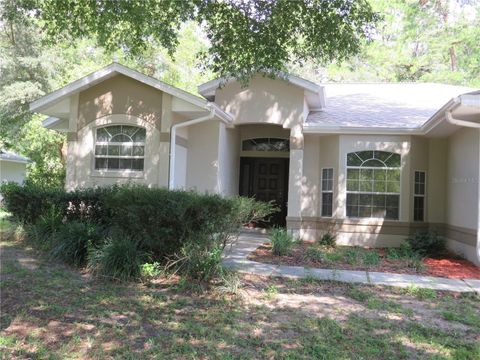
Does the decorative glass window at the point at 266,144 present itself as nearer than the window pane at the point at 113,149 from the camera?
No

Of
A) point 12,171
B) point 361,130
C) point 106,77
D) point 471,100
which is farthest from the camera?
point 12,171

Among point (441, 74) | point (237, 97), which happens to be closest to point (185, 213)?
point (237, 97)

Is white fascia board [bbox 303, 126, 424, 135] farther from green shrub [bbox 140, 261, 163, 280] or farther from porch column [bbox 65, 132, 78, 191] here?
green shrub [bbox 140, 261, 163, 280]

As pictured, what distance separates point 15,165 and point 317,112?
21.1 meters

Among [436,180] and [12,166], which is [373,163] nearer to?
[436,180]

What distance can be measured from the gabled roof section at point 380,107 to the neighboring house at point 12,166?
17806mm

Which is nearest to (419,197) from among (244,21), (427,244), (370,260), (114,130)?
(427,244)

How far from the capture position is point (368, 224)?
12820 millimetres

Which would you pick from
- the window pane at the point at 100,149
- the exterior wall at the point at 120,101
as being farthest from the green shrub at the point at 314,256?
the window pane at the point at 100,149

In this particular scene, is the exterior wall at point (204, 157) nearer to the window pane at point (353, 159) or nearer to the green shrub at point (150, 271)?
the window pane at point (353, 159)

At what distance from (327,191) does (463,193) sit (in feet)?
11.6

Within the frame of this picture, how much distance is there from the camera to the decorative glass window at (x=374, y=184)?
42.0ft

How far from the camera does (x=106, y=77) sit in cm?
1174

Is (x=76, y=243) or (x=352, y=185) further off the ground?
(x=352, y=185)
